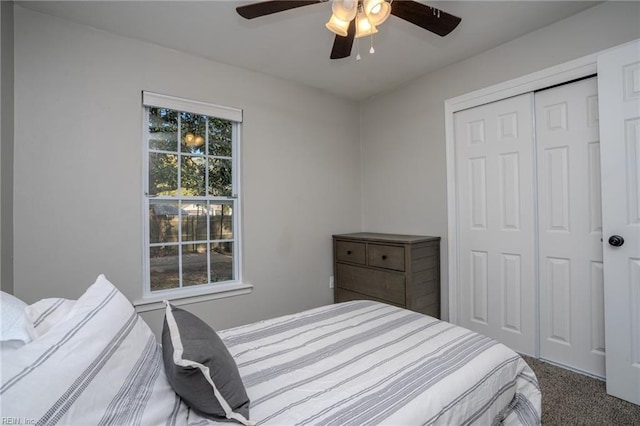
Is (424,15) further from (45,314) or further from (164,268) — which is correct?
(164,268)

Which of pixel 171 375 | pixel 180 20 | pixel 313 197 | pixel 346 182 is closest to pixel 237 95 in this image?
pixel 180 20

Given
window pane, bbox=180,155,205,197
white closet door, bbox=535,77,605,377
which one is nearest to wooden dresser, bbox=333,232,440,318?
white closet door, bbox=535,77,605,377

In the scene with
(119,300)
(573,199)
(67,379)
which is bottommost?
(67,379)

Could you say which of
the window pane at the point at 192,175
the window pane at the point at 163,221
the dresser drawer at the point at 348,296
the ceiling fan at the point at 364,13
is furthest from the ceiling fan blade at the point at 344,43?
the dresser drawer at the point at 348,296

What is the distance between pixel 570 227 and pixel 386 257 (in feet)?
4.68

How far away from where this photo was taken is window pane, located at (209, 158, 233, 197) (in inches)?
113

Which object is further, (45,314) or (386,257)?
(386,257)

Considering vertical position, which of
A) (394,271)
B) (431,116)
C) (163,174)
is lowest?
(394,271)

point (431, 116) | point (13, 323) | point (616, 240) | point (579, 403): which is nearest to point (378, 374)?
point (13, 323)

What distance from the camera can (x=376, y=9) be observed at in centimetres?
152

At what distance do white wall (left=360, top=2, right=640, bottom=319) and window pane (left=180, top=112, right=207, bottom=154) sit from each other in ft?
6.34

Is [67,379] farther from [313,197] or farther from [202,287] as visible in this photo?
[313,197]

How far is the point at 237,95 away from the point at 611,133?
2.90 m

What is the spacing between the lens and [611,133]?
1.98m
